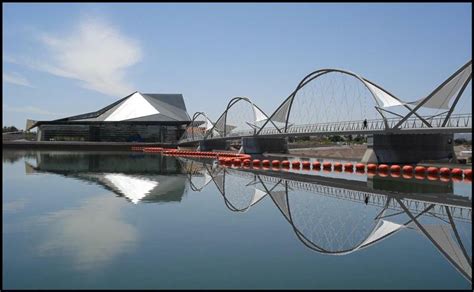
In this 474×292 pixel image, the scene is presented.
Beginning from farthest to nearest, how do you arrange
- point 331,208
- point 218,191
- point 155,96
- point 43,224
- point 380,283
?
point 155,96 → point 218,191 → point 331,208 → point 43,224 → point 380,283

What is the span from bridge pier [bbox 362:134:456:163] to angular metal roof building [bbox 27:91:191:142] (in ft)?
318

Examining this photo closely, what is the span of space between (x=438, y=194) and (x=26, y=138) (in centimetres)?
14382

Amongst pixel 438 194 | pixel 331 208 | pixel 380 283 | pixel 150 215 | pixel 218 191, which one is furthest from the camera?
pixel 218 191

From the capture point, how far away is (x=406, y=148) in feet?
158

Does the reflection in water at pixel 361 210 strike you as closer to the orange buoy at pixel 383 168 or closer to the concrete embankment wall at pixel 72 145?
the orange buoy at pixel 383 168

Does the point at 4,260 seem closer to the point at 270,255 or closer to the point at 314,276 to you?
the point at 270,255

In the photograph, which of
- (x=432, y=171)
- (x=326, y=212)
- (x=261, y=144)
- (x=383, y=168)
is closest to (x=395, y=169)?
(x=383, y=168)

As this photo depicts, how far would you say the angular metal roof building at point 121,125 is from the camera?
131625 millimetres

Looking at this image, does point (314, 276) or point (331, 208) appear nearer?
point (314, 276)

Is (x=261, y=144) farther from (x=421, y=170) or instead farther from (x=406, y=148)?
(x=421, y=170)

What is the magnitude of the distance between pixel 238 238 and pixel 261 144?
65.8 metres

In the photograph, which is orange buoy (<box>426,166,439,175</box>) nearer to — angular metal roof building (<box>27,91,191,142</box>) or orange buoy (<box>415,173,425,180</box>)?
orange buoy (<box>415,173,425,180</box>)

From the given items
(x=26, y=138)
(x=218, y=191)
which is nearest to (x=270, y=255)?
(x=218, y=191)

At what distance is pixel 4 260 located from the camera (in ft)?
44.4
